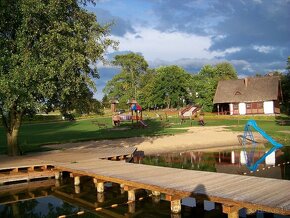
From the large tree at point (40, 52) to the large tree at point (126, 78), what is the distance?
71.7 m

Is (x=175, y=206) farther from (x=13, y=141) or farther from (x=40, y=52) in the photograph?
(x=13, y=141)

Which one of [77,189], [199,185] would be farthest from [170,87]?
[199,185]

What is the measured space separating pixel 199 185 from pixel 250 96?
56122 millimetres

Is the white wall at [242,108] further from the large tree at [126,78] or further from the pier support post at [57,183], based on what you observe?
the pier support post at [57,183]

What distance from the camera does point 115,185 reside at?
53.7 feet

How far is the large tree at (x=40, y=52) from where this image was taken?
55.8ft

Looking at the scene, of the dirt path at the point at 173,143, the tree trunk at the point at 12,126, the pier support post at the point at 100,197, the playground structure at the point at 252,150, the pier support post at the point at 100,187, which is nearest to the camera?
the pier support post at the point at 100,197

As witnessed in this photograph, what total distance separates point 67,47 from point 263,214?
1185 centimetres

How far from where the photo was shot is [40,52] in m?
18.1

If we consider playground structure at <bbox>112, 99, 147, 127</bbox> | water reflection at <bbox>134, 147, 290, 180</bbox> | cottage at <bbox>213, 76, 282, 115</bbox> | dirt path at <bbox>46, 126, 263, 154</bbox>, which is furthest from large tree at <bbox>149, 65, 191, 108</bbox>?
water reflection at <bbox>134, 147, 290, 180</bbox>

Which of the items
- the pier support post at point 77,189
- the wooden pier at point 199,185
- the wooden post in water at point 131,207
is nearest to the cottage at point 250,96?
the wooden pier at point 199,185

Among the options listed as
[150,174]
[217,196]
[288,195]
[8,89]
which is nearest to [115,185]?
[150,174]

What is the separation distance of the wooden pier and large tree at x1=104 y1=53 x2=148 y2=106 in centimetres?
7573

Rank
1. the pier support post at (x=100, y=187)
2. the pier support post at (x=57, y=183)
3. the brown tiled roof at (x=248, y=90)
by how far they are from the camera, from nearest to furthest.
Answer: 1. the pier support post at (x=100, y=187)
2. the pier support post at (x=57, y=183)
3. the brown tiled roof at (x=248, y=90)
